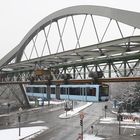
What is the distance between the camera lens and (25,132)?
199 feet

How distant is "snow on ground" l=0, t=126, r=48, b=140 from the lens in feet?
185

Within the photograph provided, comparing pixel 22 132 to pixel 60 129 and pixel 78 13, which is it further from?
pixel 78 13

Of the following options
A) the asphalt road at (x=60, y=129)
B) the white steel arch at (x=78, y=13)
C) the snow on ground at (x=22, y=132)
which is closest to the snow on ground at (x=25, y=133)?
the snow on ground at (x=22, y=132)

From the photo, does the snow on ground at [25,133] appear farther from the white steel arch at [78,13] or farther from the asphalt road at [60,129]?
the white steel arch at [78,13]

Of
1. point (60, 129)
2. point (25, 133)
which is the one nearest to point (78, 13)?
point (60, 129)

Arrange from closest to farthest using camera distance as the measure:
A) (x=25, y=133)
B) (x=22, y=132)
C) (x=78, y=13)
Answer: (x=25, y=133) → (x=22, y=132) → (x=78, y=13)

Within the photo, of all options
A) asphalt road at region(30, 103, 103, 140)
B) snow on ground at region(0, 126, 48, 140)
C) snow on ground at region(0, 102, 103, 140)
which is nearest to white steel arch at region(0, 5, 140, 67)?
snow on ground at region(0, 102, 103, 140)

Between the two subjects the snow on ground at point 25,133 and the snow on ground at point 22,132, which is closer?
the snow on ground at point 25,133

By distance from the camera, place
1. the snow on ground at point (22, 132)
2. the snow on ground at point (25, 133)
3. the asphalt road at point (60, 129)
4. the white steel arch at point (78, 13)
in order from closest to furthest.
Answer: the white steel arch at point (78, 13) < the snow on ground at point (25, 133) < the asphalt road at point (60, 129) < the snow on ground at point (22, 132)

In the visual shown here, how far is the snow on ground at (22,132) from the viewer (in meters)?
56.3

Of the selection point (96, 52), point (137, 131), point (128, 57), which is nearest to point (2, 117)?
point (137, 131)

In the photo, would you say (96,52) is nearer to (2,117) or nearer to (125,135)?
(125,135)

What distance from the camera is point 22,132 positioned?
6031 centimetres

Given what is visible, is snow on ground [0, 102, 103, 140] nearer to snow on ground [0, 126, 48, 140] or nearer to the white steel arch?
snow on ground [0, 126, 48, 140]
